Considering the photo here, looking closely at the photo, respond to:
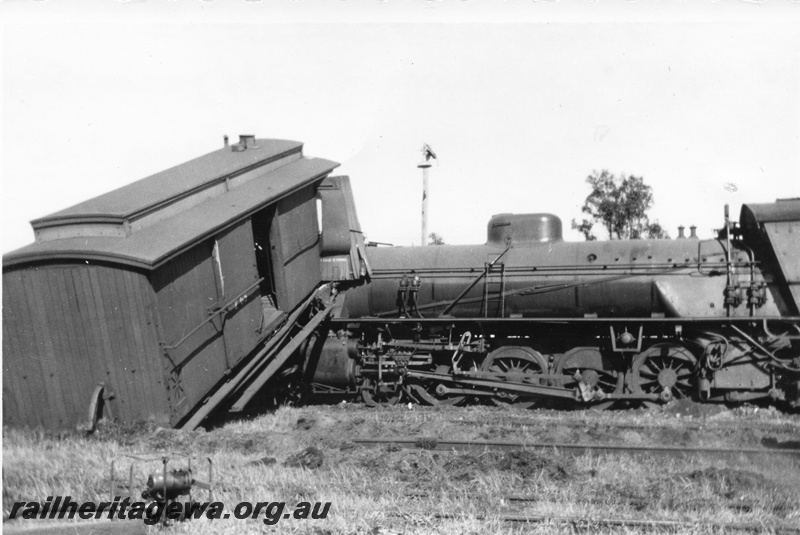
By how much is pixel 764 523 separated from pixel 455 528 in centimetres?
255

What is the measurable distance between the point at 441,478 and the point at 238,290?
173 inches

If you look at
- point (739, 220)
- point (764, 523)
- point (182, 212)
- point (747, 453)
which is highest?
point (182, 212)

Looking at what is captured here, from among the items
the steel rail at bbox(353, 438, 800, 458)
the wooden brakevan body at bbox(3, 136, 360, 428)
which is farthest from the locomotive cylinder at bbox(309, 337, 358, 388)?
the steel rail at bbox(353, 438, 800, 458)

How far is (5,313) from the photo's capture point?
8.16 m

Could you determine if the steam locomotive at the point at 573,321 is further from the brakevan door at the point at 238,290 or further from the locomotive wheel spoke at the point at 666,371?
the brakevan door at the point at 238,290

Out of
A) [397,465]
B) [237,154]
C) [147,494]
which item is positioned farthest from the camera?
[237,154]

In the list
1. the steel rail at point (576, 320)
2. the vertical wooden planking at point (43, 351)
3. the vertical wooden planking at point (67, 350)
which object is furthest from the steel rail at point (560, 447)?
the vertical wooden planking at point (43, 351)

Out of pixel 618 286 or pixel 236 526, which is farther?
pixel 618 286

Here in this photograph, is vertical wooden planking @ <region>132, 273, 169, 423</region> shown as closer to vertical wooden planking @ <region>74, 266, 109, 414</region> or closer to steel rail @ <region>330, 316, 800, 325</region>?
vertical wooden planking @ <region>74, 266, 109, 414</region>

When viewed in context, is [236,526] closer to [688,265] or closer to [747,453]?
[747,453]

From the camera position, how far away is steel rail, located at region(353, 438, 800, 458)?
851 cm

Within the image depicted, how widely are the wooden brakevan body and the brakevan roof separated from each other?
0.02 metres

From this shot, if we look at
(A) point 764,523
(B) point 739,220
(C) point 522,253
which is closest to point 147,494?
(A) point 764,523

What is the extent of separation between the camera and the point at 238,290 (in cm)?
1030
